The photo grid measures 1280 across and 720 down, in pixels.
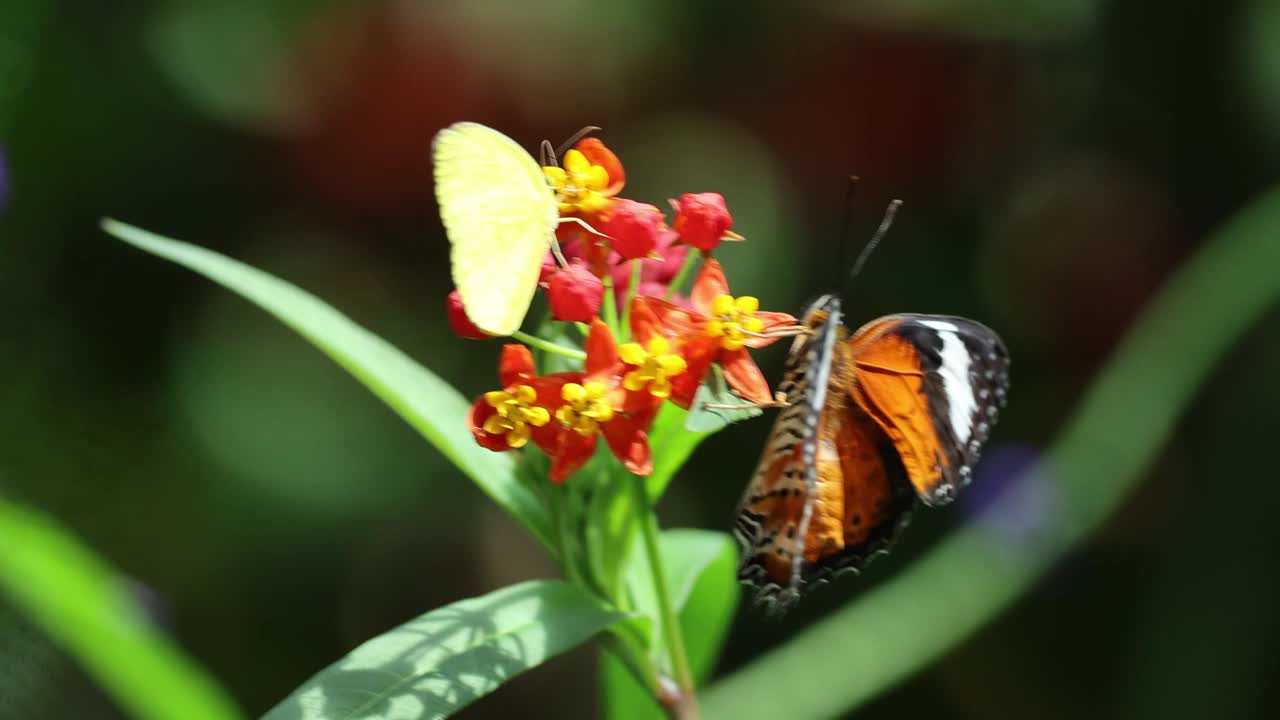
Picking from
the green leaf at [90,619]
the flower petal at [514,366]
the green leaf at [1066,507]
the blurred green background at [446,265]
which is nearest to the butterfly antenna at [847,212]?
the blurred green background at [446,265]

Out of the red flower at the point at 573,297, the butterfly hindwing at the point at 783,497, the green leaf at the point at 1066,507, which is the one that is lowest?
the green leaf at the point at 1066,507

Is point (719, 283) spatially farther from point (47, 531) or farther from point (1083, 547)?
point (1083, 547)

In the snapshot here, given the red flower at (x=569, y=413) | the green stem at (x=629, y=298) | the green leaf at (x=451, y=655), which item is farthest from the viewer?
the green stem at (x=629, y=298)

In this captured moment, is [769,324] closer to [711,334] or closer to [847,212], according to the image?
[711,334]

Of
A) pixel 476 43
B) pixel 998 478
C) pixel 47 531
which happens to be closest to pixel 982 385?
pixel 998 478

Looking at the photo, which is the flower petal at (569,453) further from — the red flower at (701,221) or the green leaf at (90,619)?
the green leaf at (90,619)

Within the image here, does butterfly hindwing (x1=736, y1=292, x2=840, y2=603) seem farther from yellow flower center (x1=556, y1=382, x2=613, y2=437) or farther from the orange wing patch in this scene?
yellow flower center (x1=556, y1=382, x2=613, y2=437)

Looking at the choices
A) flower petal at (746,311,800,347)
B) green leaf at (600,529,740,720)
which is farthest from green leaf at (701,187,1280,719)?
flower petal at (746,311,800,347)

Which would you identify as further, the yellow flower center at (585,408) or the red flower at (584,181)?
the red flower at (584,181)
